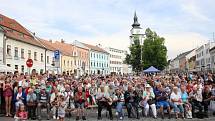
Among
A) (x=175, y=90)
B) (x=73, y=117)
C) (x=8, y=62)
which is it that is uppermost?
(x=8, y=62)

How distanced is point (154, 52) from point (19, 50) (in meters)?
39.4

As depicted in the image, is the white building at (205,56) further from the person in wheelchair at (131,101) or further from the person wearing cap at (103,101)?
the person wearing cap at (103,101)

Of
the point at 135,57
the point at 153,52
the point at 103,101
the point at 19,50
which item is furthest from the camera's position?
the point at 135,57

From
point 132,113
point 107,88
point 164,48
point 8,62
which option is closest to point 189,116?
point 132,113

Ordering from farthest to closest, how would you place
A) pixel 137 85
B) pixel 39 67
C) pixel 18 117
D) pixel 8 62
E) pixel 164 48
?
pixel 164 48
pixel 39 67
pixel 8 62
pixel 137 85
pixel 18 117

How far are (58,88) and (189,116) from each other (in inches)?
A: 246

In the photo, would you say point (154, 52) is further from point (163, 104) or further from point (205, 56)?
point (163, 104)

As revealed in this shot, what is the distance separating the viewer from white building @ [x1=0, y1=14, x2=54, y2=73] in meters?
43.6

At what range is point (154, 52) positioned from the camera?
80.8m

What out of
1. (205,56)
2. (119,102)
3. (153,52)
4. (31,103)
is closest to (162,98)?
(119,102)

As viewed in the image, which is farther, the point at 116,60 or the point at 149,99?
the point at 116,60

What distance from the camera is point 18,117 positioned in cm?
1334

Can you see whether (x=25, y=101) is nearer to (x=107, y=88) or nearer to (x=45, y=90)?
(x=45, y=90)

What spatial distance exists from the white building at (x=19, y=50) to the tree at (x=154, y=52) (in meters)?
26.8
